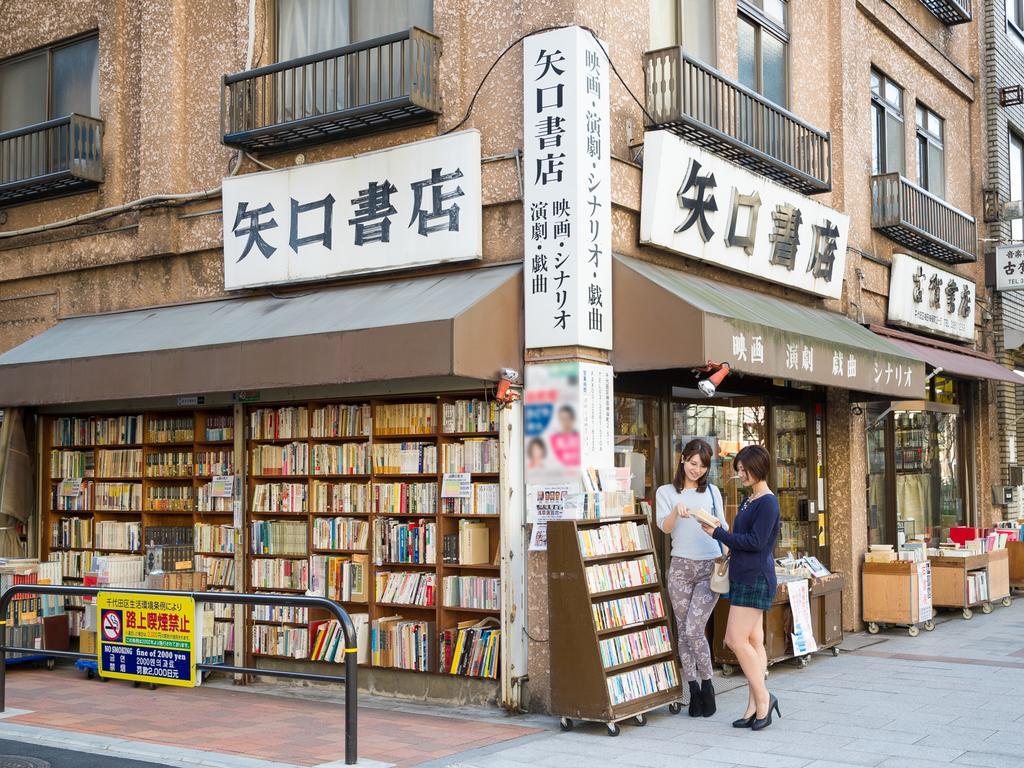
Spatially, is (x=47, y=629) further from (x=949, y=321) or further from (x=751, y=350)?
(x=949, y=321)

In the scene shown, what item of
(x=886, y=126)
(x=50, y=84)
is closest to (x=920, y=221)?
(x=886, y=126)

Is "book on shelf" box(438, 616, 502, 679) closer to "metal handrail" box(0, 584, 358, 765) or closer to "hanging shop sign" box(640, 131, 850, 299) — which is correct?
"metal handrail" box(0, 584, 358, 765)

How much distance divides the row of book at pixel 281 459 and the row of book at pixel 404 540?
1.11 metres

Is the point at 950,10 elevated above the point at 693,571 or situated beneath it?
elevated above

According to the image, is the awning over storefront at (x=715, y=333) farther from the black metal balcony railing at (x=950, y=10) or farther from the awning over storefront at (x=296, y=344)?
the black metal balcony railing at (x=950, y=10)

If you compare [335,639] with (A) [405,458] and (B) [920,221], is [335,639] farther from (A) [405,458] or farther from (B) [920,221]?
(B) [920,221]

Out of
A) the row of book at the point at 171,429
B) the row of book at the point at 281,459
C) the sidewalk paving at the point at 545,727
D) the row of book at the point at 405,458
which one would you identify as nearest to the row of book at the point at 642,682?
the sidewalk paving at the point at 545,727

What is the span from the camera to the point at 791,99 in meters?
13.5

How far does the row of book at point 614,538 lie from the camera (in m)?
8.96

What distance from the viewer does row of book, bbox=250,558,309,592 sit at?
1104 centimetres

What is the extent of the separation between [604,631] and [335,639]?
9.98 ft

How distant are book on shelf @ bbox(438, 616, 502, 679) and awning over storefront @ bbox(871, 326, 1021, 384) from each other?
6.78 m

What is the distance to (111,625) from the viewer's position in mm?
9352

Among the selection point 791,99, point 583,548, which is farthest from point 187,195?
point 791,99
